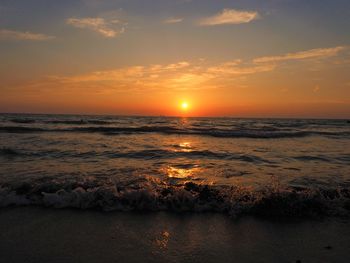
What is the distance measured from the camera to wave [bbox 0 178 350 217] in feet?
19.5

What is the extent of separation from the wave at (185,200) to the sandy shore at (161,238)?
1.11 feet

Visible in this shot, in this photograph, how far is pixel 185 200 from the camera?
620cm

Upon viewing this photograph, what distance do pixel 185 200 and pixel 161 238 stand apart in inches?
65.8

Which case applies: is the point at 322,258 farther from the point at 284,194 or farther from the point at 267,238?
the point at 284,194

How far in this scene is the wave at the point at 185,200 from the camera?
595cm

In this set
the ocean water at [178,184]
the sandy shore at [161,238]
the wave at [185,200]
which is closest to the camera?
the sandy shore at [161,238]

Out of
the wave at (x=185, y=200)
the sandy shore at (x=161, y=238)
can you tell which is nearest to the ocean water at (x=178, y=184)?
the wave at (x=185, y=200)

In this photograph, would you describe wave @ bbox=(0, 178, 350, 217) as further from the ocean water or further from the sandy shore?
the sandy shore

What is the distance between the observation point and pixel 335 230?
5.04 meters

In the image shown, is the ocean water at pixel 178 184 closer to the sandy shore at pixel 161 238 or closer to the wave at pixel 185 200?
the wave at pixel 185 200

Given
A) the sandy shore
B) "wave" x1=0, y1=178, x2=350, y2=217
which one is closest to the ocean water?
"wave" x1=0, y1=178, x2=350, y2=217

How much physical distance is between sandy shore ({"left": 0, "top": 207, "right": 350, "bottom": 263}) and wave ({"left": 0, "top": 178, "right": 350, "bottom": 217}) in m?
0.34

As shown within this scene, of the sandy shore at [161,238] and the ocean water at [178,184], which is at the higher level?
the ocean water at [178,184]

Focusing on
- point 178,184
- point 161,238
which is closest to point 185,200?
point 178,184
